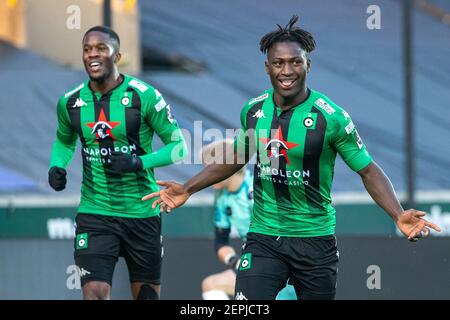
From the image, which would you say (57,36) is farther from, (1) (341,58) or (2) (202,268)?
(2) (202,268)

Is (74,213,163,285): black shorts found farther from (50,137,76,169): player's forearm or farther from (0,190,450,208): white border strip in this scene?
(0,190,450,208): white border strip

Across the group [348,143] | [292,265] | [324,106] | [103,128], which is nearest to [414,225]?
[348,143]

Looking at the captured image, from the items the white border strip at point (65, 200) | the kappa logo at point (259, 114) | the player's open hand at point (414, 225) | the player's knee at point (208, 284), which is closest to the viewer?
the player's open hand at point (414, 225)

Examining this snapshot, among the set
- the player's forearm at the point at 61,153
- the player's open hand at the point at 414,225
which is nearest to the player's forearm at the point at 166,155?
the player's forearm at the point at 61,153

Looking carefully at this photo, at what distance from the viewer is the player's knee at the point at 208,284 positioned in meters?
9.37

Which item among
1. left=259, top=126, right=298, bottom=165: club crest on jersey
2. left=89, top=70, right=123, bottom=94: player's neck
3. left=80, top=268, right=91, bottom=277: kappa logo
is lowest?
left=80, top=268, right=91, bottom=277: kappa logo

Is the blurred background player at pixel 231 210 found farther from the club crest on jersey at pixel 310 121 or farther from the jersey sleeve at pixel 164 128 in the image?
the club crest on jersey at pixel 310 121

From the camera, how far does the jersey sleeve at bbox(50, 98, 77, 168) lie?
772cm

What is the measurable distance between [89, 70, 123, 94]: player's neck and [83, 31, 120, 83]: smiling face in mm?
75

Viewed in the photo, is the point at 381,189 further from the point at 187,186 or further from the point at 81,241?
the point at 81,241

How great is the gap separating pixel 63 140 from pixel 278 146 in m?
1.90

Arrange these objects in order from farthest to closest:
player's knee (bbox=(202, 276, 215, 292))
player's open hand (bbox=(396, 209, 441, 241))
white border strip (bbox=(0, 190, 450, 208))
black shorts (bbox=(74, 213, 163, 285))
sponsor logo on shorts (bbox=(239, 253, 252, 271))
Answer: white border strip (bbox=(0, 190, 450, 208))
player's knee (bbox=(202, 276, 215, 292))
black shorts (bbox=(74, 213, 163, 285))
sponsor logo on shorts (bbox=(239, 253, 252, 271))
player's open hand (bbox=(396, 209, 441, 241))

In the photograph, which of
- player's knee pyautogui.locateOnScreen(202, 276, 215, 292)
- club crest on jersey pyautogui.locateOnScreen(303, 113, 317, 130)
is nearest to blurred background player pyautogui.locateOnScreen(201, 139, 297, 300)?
player's knee pyautogui.locateOnScreen(202, 276, 215, 292)

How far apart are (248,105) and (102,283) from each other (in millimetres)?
1551
